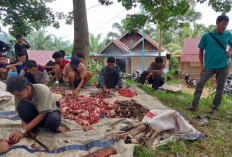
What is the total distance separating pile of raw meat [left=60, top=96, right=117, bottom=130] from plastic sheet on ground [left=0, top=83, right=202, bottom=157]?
0.42 feet

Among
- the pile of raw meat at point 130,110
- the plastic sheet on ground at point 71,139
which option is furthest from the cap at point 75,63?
the plastic sheet on ground at point 71,139

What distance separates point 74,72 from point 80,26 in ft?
8.64

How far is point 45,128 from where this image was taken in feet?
8.82

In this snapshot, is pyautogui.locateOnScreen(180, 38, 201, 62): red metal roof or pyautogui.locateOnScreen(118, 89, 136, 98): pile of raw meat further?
pyautogui.locateOnScreen(180, 38, 201, 62): red metal roof

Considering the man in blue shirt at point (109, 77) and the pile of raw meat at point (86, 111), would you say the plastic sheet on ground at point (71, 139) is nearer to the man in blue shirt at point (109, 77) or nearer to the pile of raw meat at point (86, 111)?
the pile of raw meat at point (86, 111)

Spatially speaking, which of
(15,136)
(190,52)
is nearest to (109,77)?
(15,136)

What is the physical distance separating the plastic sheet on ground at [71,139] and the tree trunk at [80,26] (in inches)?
160

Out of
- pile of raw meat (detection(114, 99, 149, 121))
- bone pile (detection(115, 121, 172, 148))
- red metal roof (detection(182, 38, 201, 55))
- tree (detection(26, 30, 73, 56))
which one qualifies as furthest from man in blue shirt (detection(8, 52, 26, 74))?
tree (detection(26, 30, 73, 56))

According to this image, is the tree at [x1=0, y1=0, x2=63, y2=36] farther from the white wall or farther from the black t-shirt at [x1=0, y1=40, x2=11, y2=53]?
the white wall

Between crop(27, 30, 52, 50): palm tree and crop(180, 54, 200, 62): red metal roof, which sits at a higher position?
crop(27, 30, 52, 50): palm tree

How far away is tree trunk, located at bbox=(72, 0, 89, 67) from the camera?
6.59 meters

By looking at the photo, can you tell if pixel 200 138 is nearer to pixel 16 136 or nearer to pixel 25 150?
pixel 25 150

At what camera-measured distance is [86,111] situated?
10.7 feet

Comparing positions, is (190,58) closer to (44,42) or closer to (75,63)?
(75,63)
